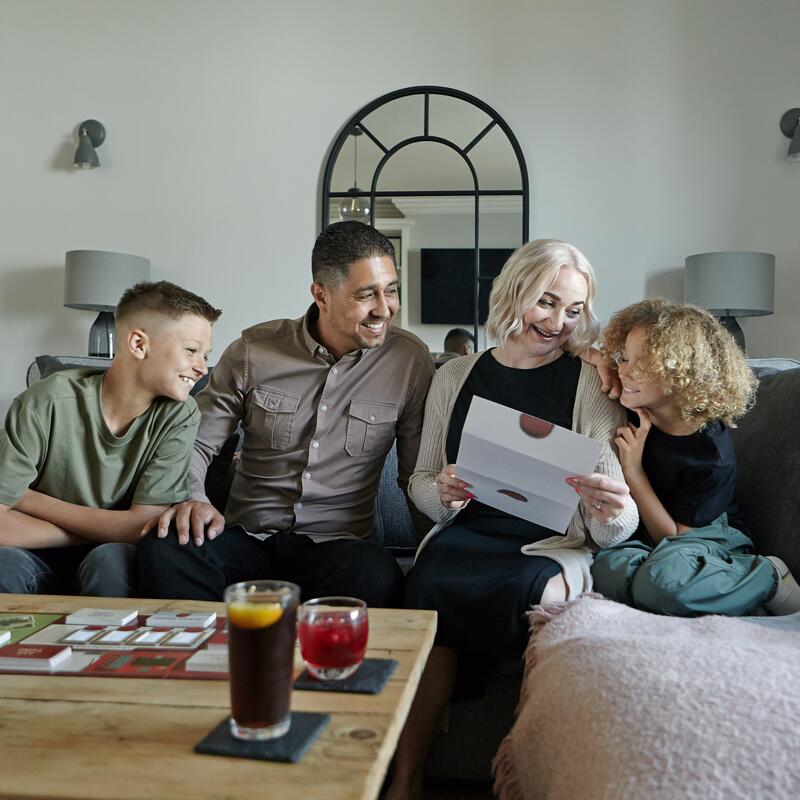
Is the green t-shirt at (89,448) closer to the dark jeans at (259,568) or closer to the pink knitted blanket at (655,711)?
the dark jeans at (259,568)

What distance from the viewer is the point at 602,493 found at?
1.50 meters

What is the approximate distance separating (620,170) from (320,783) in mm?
3522

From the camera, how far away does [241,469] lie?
2033mm

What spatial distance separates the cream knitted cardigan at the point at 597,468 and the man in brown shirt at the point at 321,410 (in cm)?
13

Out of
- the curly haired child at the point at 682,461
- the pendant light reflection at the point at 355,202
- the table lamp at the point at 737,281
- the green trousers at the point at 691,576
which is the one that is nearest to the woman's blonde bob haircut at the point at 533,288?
the curly haired child at the point at 682,461

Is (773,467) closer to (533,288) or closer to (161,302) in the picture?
(533,288)

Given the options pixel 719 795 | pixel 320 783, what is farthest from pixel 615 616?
pixel 320 783

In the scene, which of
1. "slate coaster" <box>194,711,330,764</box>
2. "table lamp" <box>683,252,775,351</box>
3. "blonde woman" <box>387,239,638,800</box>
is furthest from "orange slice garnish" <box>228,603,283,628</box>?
"table lamp" <box>683,252,775,351</box>

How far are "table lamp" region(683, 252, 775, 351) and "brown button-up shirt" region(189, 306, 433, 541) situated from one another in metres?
1.88

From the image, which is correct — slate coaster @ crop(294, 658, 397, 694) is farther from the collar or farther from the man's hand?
the collar

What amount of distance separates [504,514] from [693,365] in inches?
19.1

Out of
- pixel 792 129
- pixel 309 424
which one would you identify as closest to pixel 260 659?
pixel 309 424

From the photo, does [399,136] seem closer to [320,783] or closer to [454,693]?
[454,693]

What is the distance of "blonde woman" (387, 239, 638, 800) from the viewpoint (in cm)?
152
